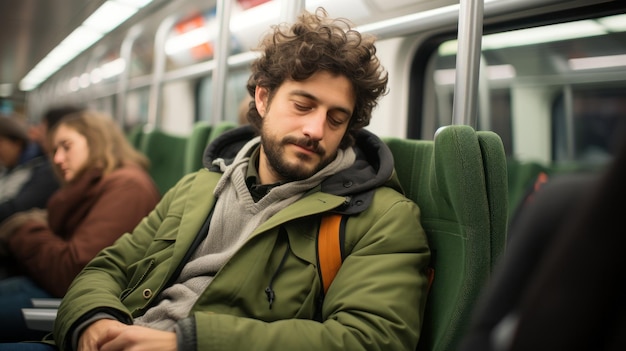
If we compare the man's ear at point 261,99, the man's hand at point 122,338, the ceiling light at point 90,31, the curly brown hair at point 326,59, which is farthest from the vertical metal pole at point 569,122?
the ceiling light at point 90,31

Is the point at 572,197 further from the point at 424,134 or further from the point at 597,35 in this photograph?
the point at 597,35

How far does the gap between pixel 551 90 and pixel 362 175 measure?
283cm

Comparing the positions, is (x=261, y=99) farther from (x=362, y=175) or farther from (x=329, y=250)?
(x=329, y=250)

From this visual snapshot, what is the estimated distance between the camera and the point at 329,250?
1493 mm

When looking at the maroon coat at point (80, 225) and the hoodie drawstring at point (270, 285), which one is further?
the maroon coat at point (80, 225)

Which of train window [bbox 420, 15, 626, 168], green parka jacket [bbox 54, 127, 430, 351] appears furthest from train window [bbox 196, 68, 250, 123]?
green parka jacket [bbox 54, 127, 430, 351]

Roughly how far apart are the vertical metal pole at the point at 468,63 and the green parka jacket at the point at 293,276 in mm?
250

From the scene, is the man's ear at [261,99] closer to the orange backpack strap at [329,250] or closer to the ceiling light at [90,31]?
the orange backpack strap at [329,250]

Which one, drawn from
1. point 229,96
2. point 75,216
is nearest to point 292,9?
point 75,216

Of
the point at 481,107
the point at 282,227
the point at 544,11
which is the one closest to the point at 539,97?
the point at 481,107

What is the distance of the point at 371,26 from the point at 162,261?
47.8 inches

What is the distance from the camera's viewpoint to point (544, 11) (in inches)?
78.6

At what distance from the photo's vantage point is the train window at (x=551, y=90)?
3.46 m

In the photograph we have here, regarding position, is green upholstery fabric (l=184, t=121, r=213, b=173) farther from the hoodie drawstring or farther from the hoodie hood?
the hoodie drawstring
